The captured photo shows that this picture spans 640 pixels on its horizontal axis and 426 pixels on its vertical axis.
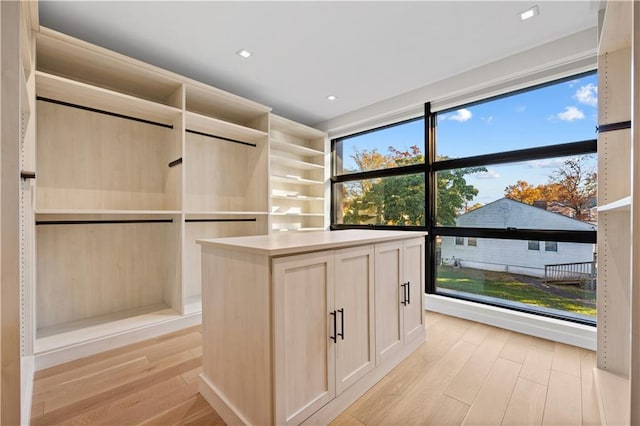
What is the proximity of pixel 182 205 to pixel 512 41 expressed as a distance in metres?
3.32

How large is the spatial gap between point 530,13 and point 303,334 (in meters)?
2.78

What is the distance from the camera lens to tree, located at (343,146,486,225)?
313 centimetres

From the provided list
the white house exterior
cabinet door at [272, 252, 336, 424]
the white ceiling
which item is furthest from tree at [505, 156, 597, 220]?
cabinet door at [272, 252, 336, 424]

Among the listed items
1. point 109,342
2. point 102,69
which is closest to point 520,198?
point 109,342

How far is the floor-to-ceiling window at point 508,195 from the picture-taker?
2412 mm

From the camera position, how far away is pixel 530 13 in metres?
2.10

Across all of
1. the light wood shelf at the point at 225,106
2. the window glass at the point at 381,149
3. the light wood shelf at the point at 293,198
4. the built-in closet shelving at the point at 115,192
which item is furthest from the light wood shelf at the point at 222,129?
the window glass at the point at 381,149

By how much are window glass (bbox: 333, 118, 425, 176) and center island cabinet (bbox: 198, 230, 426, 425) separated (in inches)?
80.3

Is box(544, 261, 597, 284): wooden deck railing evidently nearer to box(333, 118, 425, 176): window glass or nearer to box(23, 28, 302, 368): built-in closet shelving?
box(333, 118, 425, 176): window glass

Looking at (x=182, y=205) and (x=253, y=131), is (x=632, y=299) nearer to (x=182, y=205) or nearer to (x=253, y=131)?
(x=182, y=205)

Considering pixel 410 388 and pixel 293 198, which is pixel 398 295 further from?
pixel 293 198

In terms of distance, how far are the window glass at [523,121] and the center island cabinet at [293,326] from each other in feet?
6.12

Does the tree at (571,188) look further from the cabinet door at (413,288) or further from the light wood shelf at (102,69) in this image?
the light wood shelf at (102,69)

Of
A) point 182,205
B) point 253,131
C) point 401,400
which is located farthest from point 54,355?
point 253,131
